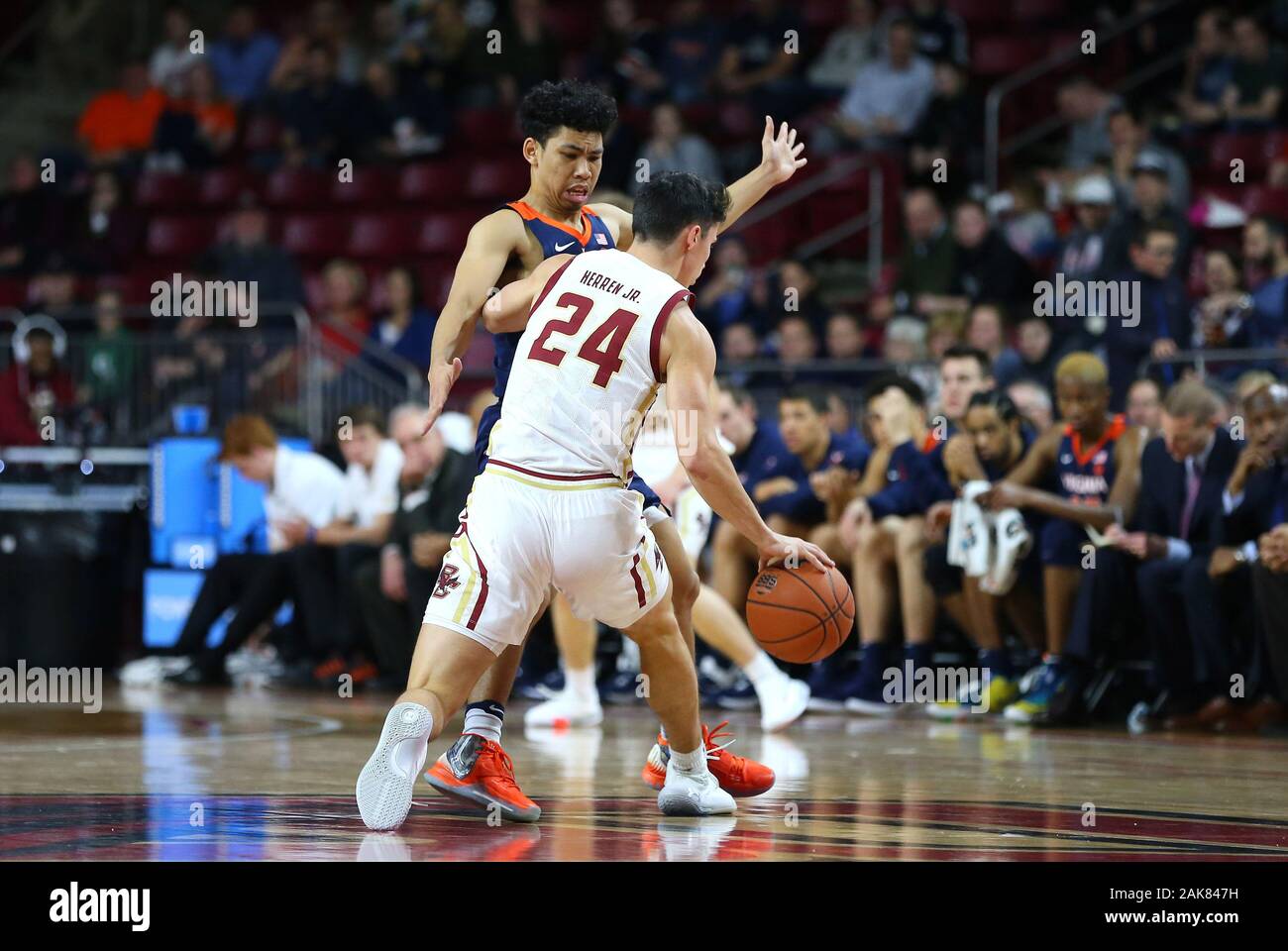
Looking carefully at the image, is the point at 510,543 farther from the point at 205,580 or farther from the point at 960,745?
the point at 205,580

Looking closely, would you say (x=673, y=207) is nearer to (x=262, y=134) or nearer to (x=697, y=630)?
(x=697, y=630)

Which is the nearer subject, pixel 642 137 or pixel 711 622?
pixel 711 622

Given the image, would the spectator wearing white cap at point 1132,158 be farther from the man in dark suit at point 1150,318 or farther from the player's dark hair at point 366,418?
the player's dark hair at point 366,418

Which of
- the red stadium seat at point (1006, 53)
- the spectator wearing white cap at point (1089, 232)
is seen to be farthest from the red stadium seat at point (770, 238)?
the spectator wearing white cap at point (1089, 232)

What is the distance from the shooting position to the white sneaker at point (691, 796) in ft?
16.7

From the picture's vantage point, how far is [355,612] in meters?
10.7

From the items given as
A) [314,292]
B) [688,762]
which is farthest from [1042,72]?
[688,762]

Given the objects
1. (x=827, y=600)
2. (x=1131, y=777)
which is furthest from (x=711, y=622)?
(x=827, y=600)

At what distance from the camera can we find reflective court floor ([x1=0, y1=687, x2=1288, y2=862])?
172 inches

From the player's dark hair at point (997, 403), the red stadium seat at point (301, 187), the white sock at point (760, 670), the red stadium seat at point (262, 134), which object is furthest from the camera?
the red stadium seat at point (262, 134)

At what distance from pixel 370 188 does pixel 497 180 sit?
4.03 ft

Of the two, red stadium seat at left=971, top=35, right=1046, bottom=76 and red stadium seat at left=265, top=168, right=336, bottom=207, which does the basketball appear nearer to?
red stadium seat at left=971, top=35, right=1046, bottom=76

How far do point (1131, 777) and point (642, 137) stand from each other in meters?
8.78

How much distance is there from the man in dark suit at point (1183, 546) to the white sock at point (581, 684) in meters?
2.35
